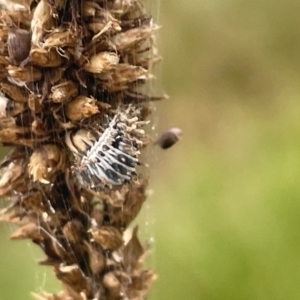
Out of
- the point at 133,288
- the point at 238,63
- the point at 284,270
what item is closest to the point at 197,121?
the point at 238,63

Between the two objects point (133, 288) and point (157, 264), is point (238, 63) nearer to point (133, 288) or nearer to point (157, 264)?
point (157, 264)

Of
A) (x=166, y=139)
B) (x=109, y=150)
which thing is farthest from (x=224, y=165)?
(x=109, y=150)

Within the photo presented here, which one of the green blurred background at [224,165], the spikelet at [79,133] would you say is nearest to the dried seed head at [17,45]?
the spikelet at [79,133]

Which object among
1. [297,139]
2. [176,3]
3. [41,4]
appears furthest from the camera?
[176,3]

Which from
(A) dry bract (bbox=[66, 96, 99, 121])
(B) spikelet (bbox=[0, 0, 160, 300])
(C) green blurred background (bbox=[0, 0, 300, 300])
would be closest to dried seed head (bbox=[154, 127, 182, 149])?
(B) spikelet (bbox=[0, 0, 160, 300])

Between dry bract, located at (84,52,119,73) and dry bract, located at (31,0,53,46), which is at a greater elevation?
dry bract, located at (31,0,53,46)

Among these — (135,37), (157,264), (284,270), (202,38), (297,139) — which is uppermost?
(135,37)

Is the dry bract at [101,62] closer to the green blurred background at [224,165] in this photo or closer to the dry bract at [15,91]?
the dry bract at [15,91]

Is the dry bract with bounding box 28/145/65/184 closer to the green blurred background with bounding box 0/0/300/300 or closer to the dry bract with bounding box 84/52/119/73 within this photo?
the dry bract with bounding box 84/52/119/73
